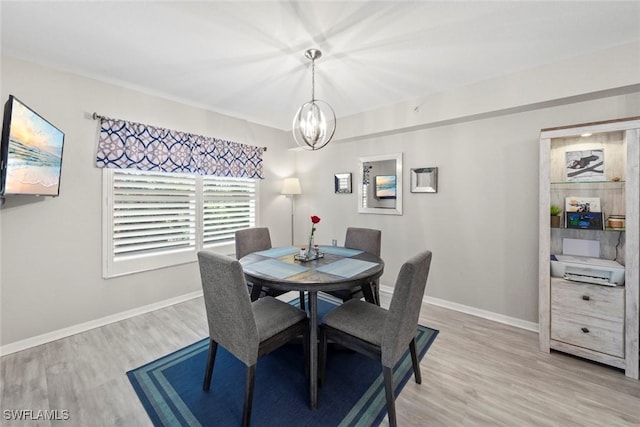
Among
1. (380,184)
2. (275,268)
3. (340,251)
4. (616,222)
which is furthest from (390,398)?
(380,184)

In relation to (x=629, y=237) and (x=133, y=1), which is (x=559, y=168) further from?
(x=133, y=1)

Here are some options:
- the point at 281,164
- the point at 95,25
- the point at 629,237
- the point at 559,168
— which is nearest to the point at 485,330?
the point at 629,237

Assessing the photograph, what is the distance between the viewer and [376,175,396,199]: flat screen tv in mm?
3604

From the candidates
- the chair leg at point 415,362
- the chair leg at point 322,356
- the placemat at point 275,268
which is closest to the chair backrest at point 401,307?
the chair leg at point 415,362

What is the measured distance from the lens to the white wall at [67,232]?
7.53 feet

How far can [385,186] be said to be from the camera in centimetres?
367

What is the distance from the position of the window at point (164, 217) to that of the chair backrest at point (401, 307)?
2.83 meters

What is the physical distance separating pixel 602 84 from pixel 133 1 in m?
3.56

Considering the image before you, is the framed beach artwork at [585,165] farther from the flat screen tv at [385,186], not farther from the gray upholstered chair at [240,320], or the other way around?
the gray upholstered chair at [240,320]

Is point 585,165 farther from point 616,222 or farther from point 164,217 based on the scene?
point 164,217

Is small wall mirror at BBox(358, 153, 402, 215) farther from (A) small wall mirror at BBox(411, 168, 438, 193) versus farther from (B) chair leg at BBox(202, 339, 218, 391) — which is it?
(B) chair leg at BBox(202, 339, 218, 391)

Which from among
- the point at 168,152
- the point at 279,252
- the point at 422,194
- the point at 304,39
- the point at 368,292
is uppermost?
the point at 304,39

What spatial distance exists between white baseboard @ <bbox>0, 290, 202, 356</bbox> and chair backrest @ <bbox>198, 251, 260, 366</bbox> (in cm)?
195

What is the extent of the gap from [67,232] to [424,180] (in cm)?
392
